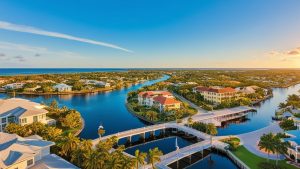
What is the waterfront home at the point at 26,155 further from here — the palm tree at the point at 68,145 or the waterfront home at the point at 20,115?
the waterfront home at the point at 20,115

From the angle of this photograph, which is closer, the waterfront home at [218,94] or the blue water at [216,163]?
the blue water at [216,163]

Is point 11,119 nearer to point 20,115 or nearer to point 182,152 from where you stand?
point 20,115

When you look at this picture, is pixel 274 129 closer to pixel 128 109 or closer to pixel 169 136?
pixel 169 136

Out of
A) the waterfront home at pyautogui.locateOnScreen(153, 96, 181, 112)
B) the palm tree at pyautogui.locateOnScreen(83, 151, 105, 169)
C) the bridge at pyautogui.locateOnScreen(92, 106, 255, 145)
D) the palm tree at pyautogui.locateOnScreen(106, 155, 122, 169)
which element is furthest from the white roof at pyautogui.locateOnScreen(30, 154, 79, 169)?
the waterfront home at pyautogui.locateOnScreen(153, 96, 181, 112)

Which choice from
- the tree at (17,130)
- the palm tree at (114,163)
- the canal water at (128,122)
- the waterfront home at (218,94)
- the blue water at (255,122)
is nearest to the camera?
the palm tree at (114,163)

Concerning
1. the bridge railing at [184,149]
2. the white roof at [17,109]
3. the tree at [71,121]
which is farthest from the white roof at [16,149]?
the bridge railing at [184,149]

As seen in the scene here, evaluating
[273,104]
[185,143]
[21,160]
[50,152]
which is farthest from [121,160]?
[273,104]
